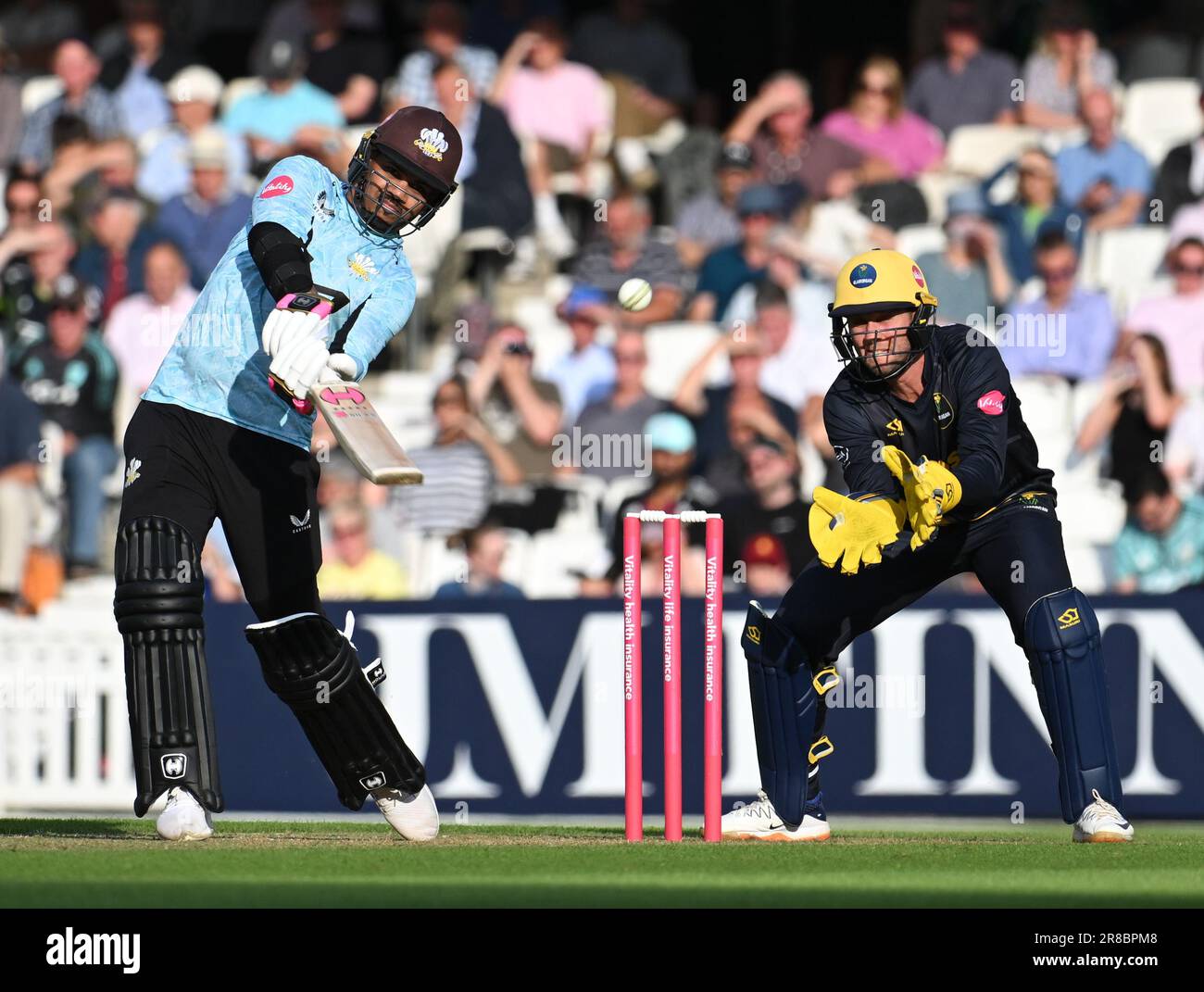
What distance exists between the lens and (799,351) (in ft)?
42.8

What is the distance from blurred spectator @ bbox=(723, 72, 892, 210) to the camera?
46.2 feet

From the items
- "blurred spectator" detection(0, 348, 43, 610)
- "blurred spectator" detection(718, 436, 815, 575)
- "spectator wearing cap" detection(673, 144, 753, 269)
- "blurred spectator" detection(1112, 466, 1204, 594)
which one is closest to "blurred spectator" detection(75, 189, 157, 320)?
"blurred spectator" detection(0, 348, 43, 610)

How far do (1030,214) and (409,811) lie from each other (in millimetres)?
7283

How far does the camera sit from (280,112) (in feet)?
48.1

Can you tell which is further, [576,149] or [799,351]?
[576,149]

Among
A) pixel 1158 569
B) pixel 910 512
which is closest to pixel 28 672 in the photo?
pixel 910 512

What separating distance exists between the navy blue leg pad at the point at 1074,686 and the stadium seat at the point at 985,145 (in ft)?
23.4

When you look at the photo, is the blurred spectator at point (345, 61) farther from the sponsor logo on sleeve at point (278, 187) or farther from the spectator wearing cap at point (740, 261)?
the sponsor logo on sleeve at point (278, 187)

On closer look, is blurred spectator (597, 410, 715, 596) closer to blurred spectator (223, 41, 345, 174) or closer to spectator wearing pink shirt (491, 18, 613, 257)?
spectator wearing pink shirt (491, 18, 613, 257)

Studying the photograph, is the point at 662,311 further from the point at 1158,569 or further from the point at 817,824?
the point at 817,824

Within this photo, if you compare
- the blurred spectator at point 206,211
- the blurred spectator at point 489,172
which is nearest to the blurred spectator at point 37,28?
the blurred spectator at point 206,211

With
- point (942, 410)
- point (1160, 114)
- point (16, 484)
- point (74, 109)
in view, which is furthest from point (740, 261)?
point (942, 410)
